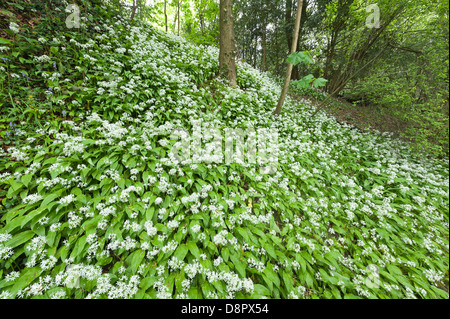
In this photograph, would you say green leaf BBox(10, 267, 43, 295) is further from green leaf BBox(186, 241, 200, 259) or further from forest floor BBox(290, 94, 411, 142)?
forest floor BBox(290, 94, 411, 142)

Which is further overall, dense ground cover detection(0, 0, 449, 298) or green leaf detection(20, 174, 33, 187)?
green leaf detection(20, 174, 33, 187)

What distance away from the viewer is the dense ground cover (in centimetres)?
192

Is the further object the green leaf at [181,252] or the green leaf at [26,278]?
the green leaf at [181,252]

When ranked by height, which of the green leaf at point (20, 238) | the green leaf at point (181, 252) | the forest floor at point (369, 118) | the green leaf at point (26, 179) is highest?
the forest floor at point (369, 118)

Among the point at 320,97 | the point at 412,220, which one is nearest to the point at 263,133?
the point at 412,220

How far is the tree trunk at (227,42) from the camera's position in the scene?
576 centimetres

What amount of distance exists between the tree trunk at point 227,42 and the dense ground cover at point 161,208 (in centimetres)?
244

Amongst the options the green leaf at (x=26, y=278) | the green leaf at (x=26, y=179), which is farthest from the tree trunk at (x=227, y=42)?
the green leaf at (x=26, y=278)

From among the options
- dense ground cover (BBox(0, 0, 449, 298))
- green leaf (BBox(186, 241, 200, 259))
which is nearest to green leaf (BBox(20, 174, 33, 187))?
dense ground cover (BBox(0, 0, 449, 298))

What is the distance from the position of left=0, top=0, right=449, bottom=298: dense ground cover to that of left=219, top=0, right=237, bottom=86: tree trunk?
96.0 inches

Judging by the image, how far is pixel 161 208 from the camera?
7.97 ft

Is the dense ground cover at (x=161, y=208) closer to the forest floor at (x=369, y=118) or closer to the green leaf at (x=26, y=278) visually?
the green leaf at (x=26, y=278)

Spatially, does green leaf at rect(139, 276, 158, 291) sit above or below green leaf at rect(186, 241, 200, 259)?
below

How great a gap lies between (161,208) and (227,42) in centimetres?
661
